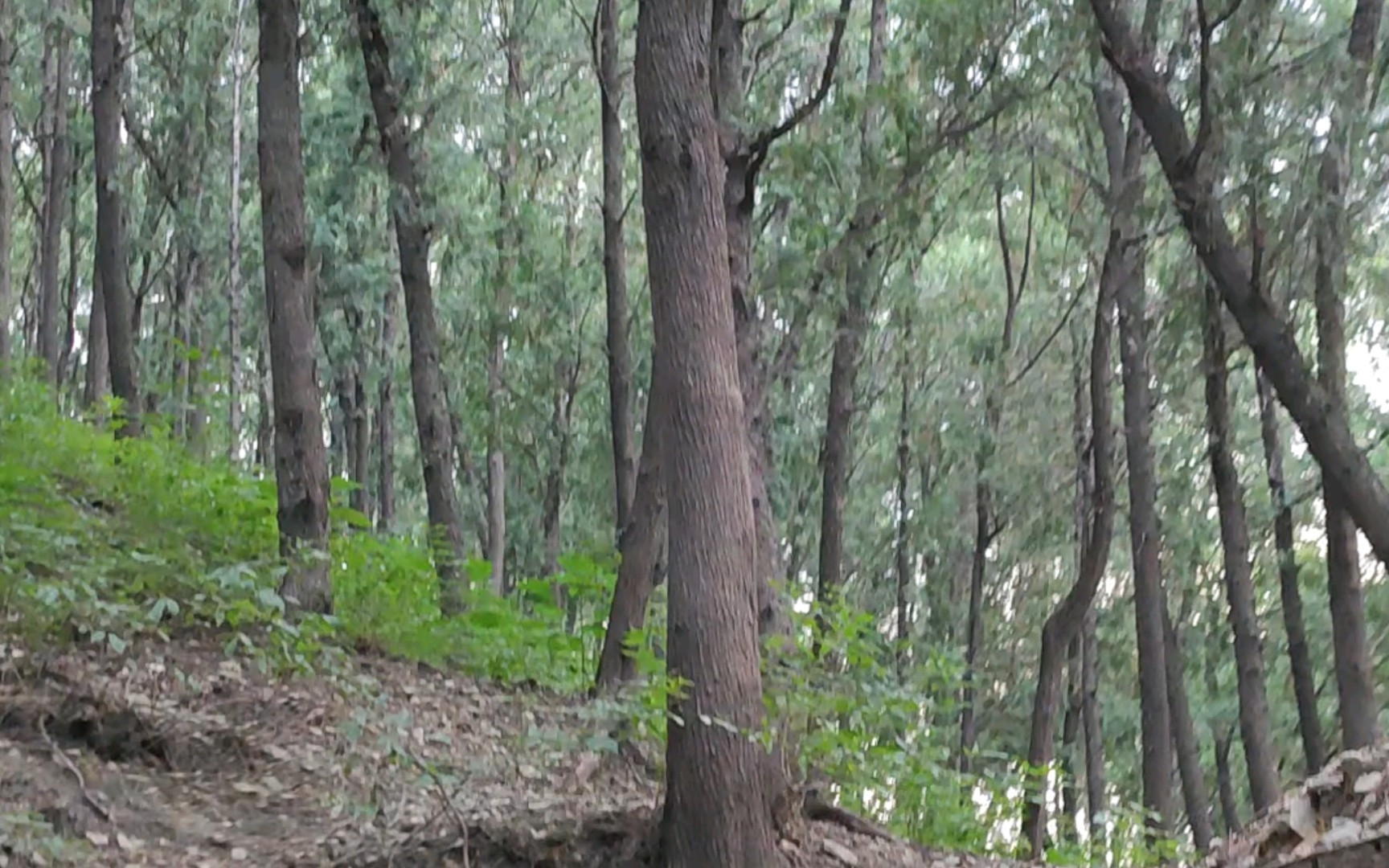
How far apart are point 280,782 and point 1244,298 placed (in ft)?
20.4

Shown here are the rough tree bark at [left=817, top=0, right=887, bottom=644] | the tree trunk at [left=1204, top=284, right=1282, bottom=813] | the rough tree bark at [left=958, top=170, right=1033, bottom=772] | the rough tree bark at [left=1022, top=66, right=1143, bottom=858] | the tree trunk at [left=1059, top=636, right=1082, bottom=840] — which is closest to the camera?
the rough tree bark at [left=1022, top=66, right=1143, bottom=858]

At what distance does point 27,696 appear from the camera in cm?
619

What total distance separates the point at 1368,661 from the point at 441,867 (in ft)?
26.6

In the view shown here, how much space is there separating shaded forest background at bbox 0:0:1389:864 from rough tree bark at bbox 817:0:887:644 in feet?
0.29

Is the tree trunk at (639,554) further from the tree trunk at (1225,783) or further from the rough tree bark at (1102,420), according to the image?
the tree trunk at (1225,783)

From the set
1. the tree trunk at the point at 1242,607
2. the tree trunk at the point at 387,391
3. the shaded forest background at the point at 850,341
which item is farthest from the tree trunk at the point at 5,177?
the tree trunk at the point at 1242,607

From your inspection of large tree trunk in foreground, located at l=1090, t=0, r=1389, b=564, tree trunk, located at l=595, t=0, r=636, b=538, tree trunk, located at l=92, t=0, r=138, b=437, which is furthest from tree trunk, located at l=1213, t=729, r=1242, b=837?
tree trunk, located at l=92, t=0, r=138, b=437

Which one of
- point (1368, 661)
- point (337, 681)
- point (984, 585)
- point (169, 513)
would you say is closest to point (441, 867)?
point (337, 681)

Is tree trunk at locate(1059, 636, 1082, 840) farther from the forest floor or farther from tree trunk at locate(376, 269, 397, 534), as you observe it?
the forest floor

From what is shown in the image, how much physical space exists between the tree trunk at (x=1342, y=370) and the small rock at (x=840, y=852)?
575 cm

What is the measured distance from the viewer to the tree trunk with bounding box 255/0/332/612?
26.3 ft

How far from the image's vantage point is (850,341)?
48.6 feet

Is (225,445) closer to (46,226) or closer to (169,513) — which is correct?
(46,226)

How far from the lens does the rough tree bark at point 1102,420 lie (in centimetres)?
1168
